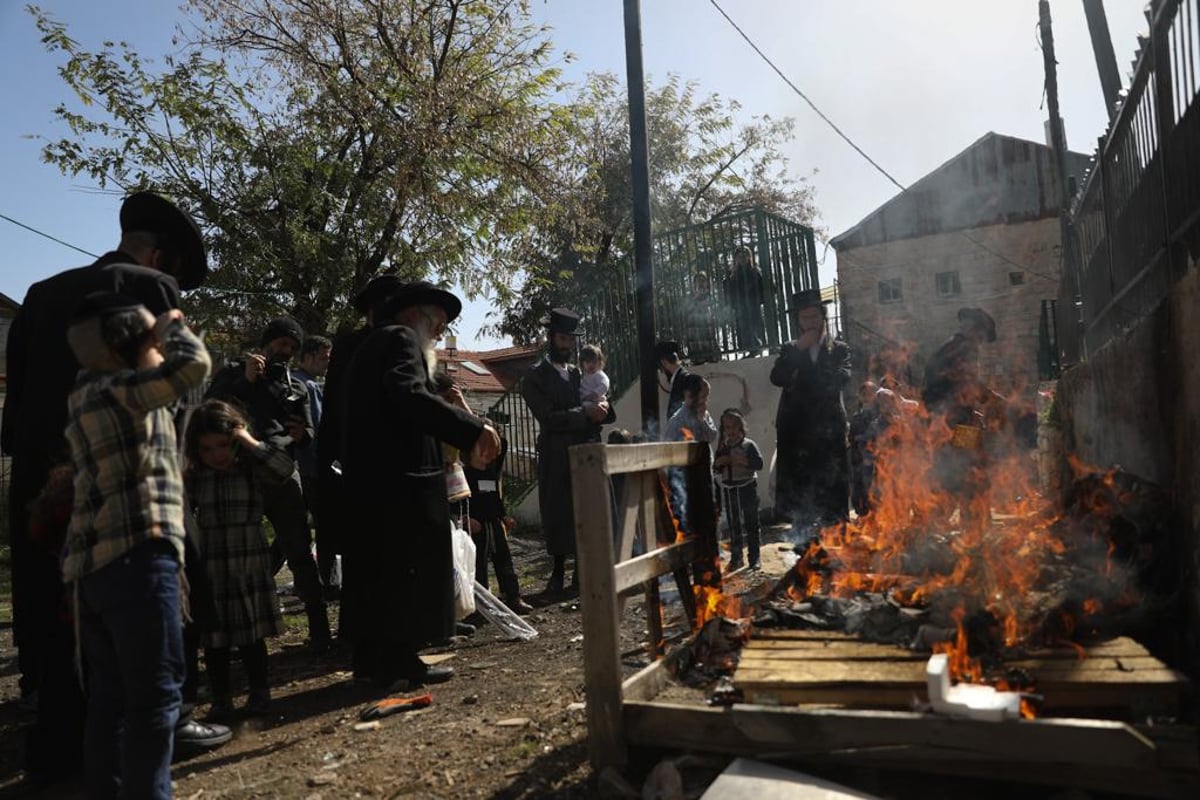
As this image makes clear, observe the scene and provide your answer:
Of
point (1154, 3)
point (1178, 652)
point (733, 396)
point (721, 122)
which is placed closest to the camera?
point (1178, 652)

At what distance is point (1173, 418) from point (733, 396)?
310 inches

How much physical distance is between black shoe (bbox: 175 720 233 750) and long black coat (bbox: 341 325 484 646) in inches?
31.1

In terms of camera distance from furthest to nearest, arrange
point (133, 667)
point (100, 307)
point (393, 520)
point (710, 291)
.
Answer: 1. point (710, 291)
2. point (393, 520)
3. point (100, 307)
4. point (133, 667)

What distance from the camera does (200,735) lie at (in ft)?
12.6

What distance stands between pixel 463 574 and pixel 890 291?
27.9m

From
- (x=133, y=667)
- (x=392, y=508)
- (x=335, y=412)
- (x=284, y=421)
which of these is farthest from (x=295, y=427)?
(x=133, y=667)

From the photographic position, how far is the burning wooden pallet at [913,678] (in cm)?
272

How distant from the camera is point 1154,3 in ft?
13.9

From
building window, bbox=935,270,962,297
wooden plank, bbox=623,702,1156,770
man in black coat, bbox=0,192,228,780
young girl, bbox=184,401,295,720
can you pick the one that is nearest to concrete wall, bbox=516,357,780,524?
young girl, bbox=184,401,295,720

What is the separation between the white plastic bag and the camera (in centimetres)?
498

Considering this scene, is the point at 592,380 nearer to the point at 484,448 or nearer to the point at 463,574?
the point at 463,574

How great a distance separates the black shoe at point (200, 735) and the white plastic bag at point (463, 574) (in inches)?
50.9

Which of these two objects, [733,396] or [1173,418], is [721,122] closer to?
[733,396]

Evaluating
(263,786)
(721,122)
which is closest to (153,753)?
(263,786)
